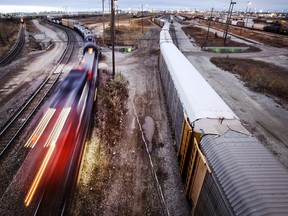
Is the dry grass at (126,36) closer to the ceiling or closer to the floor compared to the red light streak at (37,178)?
closer to the ceiling

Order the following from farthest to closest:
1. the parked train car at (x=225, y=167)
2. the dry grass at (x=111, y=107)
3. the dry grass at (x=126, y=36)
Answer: the dry grass at (x=126, y=36)
the dry grass at (x=111, y=107)
the parked train car at (x=225, y=167)

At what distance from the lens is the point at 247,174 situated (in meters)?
5.02

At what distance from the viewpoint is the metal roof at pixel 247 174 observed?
Result: 4.35 metres

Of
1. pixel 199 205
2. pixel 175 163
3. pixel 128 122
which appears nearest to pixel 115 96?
pixel 128 122

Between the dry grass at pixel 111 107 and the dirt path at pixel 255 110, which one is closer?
the dirt path at pixel 255 110

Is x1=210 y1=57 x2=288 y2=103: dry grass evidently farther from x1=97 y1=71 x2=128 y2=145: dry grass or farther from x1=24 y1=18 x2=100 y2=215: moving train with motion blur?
x1=24 y1=18 x2=100 y2=215: moving train with motion blur

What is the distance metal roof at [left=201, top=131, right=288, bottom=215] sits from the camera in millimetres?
4352

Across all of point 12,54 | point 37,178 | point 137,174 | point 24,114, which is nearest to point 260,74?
point 137,174

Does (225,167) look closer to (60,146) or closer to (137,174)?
(137,174)

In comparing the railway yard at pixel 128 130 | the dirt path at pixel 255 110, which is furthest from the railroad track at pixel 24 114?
the dirt path at pixel 255 110

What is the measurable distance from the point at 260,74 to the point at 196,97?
1873 cm

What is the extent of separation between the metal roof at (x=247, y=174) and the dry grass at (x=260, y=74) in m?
15.5

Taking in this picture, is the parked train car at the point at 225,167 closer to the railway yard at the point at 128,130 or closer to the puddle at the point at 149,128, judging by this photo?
the railway yard at the point at 128,130

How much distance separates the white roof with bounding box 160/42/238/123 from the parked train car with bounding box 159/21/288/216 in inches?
1.7
